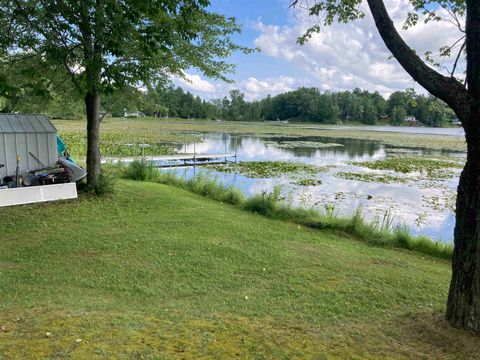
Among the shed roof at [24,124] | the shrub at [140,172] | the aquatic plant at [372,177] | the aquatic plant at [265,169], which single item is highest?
the shed roof at [24,124]

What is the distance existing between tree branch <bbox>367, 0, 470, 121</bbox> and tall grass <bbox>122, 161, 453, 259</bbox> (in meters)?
4.89

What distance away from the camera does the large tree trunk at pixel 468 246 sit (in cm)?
316

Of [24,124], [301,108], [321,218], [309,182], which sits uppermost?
[301,108]

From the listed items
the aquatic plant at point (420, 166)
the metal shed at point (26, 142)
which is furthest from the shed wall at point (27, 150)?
the aquatic plant at point (420, 166)

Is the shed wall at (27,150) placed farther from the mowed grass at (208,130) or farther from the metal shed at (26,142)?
the mowed grass at (208,130)

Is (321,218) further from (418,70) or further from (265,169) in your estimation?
(265,169)

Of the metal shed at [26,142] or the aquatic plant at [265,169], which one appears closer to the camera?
the metal shed at [26,142]

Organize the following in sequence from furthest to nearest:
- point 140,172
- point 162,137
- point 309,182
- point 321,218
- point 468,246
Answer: point 162,137, point 309,182, point 140,172, point 321,218, point 468,246

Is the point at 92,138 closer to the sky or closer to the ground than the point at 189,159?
closer to the sky

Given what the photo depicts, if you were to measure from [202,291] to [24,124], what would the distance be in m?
6.04

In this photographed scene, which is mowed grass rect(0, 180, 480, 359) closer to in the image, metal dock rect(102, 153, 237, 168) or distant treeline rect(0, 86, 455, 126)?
metal dock rect(102, 153, 237, 168)

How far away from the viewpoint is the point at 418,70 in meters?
3.32

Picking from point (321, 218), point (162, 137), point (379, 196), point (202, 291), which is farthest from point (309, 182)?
point (162, 137)

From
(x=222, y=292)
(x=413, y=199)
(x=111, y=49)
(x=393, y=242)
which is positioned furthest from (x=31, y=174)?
(x=413, y=199)
